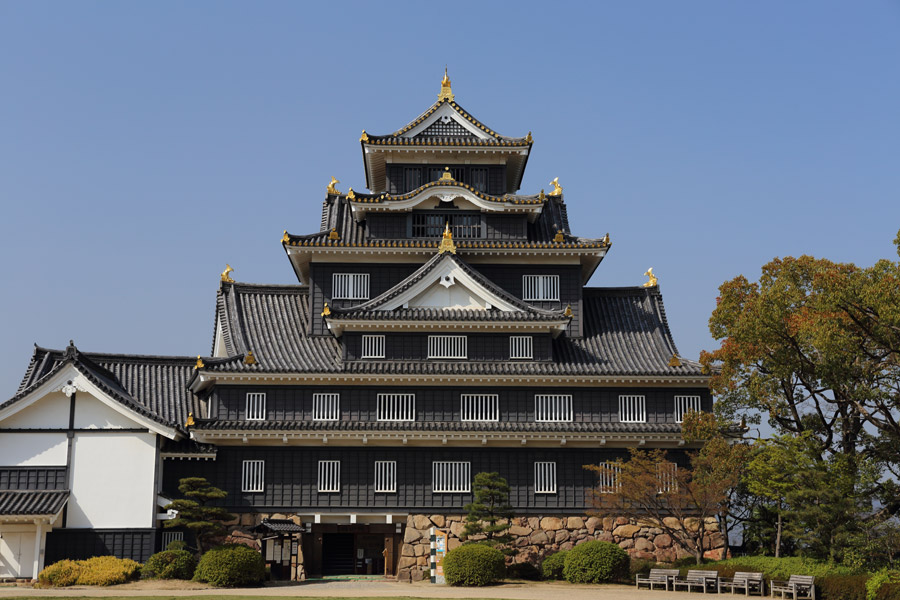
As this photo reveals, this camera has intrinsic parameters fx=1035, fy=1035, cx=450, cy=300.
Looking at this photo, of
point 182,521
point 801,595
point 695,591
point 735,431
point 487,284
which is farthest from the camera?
point 487,284

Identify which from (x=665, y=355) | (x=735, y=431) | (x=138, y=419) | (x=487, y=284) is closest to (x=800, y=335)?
(x=735, y=431)

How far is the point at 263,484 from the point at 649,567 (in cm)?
1482

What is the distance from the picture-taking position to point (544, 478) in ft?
133

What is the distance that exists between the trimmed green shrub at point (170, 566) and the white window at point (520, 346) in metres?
14.7

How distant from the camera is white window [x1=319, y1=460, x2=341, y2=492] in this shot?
40.1 m

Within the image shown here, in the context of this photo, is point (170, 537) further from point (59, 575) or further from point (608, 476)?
point (608, 476)

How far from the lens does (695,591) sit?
34.3 meters

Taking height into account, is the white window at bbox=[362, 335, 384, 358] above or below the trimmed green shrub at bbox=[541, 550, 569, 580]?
above

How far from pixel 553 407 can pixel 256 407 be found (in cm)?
1174

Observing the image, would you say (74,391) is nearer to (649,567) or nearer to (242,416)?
(242,416)

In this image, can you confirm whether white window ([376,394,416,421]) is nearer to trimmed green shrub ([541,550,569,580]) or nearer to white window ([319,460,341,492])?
white window ([319,460,341,492])

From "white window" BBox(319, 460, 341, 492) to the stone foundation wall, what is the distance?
3123mm

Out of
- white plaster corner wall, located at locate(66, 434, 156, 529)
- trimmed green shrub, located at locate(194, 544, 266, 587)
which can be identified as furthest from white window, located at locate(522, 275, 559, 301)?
white plaster corner wall, located at locate(66, 434, 156, 529)

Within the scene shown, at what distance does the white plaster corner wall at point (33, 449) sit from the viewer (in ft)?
123
